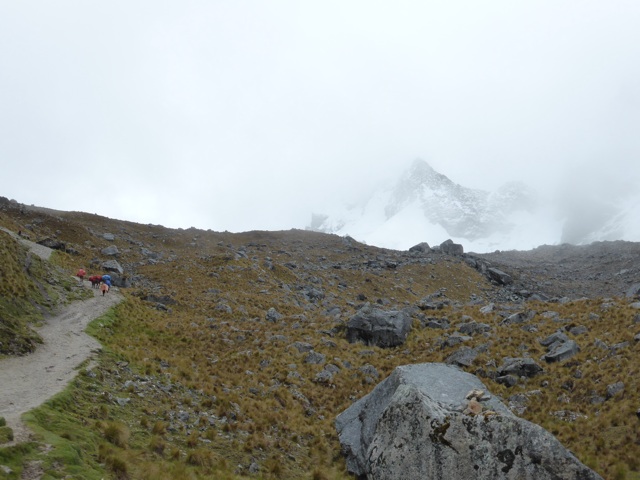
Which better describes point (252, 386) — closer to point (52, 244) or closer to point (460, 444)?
point (460, 444)

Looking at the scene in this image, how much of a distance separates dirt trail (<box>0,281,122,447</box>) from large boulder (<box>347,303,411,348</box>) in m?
17.2

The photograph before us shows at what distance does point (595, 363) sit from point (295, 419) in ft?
48.7

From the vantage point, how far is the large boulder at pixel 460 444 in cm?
1094

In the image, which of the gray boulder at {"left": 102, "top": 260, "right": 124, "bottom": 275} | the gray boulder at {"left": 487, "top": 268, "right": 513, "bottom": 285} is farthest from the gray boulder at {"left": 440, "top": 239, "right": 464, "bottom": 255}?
the gray boulder at {"left": 102, "top": 260, "right": 124, "bottom": 275}

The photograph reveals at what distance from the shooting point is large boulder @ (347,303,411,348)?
2970 centimetres

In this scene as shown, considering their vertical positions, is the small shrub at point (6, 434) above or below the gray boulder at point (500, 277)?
below

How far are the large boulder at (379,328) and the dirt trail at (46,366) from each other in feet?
56.5

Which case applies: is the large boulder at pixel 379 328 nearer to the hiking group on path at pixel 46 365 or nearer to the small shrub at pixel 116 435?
the hiking group on path at pixel 46 365

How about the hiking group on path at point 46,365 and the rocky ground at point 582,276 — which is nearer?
the hiking group on path at point 46,365

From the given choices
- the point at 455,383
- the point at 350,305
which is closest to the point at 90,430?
the point at 455,383

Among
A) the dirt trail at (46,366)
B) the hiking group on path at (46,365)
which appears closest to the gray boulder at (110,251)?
the hiking group on path at (46,365)

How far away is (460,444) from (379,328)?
61.7ft

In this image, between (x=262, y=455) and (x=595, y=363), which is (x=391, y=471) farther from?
(x=595, y=363)

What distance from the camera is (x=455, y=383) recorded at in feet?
52.3
